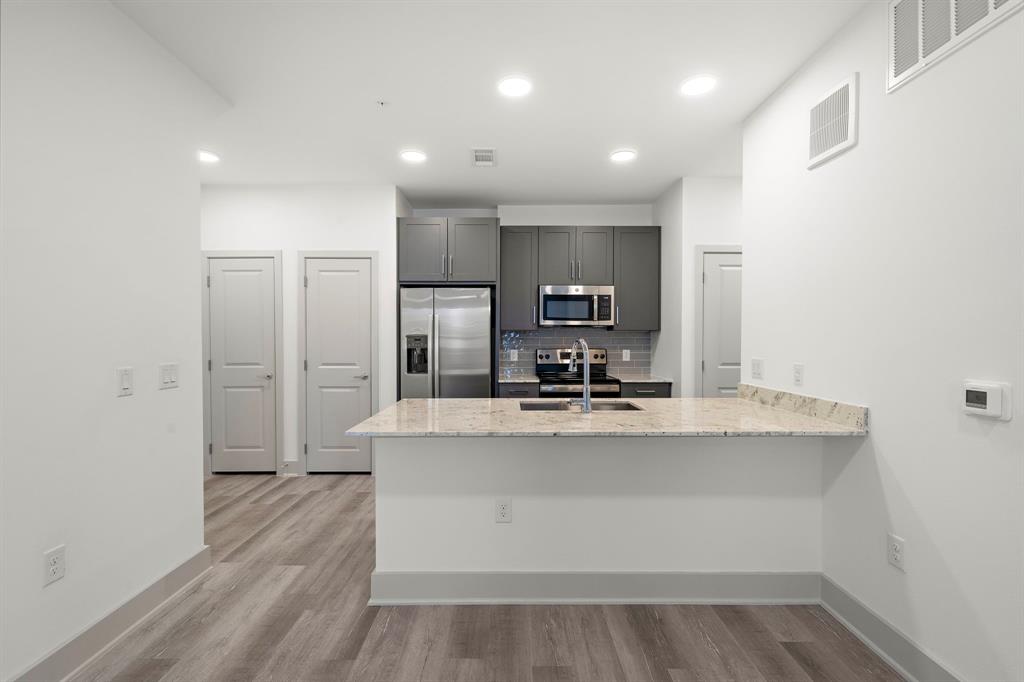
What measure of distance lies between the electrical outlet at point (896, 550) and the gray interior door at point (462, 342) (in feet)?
10.5

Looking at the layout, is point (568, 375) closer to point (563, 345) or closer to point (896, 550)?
point (563, 345)

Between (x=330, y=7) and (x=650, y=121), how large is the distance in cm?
197

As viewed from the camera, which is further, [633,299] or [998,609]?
[633,299]

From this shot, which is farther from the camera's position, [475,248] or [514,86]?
[475,248]

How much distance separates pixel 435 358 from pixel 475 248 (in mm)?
1106

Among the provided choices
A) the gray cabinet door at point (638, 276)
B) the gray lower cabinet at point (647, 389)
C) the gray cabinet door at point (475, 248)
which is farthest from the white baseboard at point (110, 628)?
the gray cabinet door at point (638, 276)

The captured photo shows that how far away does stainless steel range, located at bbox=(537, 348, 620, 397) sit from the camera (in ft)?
15.4

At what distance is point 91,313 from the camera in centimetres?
202

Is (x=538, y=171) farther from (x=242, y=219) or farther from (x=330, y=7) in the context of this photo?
(x=242, y=219)

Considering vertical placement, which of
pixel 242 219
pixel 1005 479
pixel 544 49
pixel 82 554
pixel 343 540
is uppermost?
pixel 544 49

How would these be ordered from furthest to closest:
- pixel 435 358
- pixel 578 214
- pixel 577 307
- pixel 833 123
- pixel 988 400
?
pixel 578 214
pixel 577 307
pixel 435 358
pixel 833 123
pixel 988 400

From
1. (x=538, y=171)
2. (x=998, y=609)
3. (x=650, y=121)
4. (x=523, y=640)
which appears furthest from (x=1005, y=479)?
(x=538, y=171)

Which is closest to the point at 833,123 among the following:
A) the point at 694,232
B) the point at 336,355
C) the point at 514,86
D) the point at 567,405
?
the point at 514,86

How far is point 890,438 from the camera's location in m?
1.99
